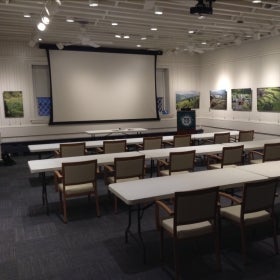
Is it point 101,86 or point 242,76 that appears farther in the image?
point 101,86

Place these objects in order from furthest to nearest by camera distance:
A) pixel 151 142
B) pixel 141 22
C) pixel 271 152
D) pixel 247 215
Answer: pixel 141 22, pixel 151 142, pixel 271 152, pixel 247 215

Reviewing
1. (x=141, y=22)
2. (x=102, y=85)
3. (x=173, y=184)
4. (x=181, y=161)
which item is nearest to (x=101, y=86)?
(x=102, y=85)

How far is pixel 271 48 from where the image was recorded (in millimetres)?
9383

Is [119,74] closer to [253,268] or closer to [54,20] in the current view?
[54,20]

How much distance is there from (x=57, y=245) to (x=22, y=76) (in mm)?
7951

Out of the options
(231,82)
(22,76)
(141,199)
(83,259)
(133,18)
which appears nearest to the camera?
(141,199)

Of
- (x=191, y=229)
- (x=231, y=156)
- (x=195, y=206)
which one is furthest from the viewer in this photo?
(x=231, y=156)

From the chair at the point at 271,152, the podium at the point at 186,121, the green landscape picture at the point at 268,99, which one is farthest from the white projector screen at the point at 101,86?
the chair at the point at 271,152

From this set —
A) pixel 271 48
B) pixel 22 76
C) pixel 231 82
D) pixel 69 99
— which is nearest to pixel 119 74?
pixel 69 99

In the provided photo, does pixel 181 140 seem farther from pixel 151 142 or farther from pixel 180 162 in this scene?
pixel 180 162

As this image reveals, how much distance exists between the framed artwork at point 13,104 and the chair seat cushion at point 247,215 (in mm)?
8760

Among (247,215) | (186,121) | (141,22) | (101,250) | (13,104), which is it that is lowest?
(101,250)

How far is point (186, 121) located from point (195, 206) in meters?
7.95

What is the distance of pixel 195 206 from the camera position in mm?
2961
